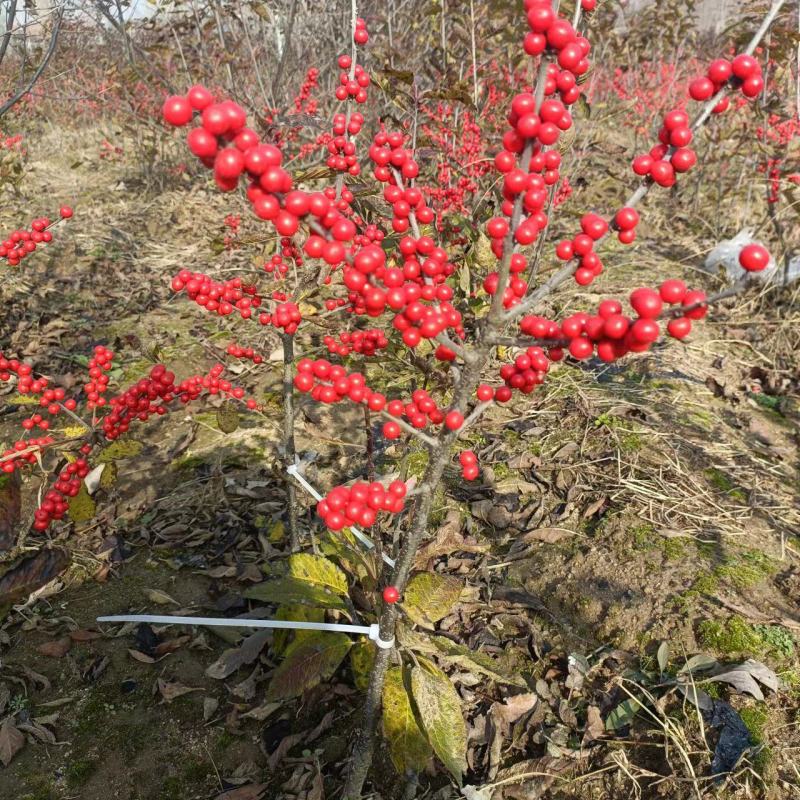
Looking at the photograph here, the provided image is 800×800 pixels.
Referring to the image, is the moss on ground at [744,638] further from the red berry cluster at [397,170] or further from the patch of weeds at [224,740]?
the red berry cluster at [397,170]

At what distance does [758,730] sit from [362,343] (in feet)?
6.49

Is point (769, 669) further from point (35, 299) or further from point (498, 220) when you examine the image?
point (35, 299)

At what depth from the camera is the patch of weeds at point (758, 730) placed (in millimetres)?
1879

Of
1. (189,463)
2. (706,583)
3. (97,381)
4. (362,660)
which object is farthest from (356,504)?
(189,463)

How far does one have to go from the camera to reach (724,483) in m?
3.21

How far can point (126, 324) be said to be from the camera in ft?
18.5

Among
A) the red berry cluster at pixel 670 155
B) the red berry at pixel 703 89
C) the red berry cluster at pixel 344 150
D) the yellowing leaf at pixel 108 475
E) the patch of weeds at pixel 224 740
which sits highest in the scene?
the red berry cluster at pixel 344 150

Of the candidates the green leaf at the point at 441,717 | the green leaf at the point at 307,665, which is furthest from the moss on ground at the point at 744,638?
the green leaf at the point at 307,665

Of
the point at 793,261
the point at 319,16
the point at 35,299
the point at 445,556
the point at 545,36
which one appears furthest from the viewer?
the point at 319,16

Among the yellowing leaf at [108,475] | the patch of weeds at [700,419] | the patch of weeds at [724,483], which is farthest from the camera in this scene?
the patch of weeds at [700,419]

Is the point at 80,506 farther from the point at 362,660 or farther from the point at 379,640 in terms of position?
the point at 379,640

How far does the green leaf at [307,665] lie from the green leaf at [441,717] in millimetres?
314

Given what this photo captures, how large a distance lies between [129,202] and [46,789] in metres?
8.66

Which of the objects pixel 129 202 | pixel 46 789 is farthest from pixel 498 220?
pixel 129 202
